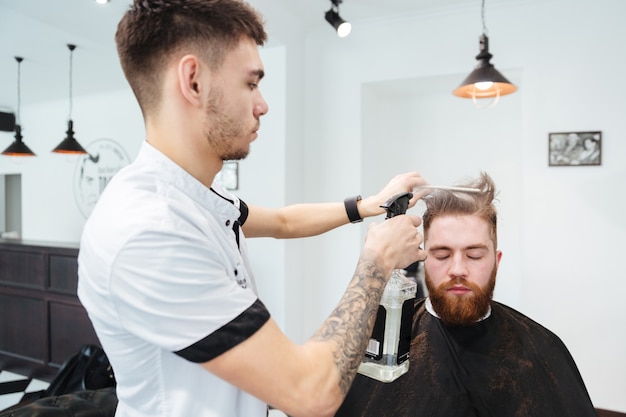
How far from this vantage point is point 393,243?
39.3 inches

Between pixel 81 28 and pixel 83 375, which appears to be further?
pixel 81 28

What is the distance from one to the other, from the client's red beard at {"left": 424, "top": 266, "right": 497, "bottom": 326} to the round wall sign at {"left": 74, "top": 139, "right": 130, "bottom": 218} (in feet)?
16.2

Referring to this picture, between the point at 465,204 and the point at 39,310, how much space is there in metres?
3.91

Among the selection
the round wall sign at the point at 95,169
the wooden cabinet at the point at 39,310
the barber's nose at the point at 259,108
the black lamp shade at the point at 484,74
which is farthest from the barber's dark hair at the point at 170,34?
the round wall sign at the point at 95,169

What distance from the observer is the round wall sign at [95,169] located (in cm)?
564

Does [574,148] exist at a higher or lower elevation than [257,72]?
higher

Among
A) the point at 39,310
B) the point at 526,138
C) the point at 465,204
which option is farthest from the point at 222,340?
the point at 39,310

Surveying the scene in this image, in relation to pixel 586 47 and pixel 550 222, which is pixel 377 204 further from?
pixel 586 47

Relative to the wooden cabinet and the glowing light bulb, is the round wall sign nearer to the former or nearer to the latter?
the wooden cabinet

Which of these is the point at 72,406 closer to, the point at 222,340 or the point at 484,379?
the point at 222,340

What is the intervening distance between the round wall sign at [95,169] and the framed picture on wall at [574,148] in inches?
186

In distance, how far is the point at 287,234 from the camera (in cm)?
157

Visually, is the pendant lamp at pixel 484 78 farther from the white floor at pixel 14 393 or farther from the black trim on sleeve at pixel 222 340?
the white floor at pixel 14 393

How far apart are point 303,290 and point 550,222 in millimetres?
2108
